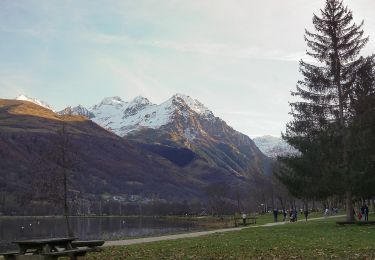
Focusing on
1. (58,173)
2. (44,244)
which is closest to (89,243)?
(44,244)

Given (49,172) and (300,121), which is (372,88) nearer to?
(300,121)

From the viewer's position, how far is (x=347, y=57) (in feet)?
143

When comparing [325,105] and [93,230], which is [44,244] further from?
[93,230]

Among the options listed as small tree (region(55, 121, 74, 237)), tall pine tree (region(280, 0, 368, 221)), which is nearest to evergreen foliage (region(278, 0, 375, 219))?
tall pine tree (region(280, 0, 368, 221))

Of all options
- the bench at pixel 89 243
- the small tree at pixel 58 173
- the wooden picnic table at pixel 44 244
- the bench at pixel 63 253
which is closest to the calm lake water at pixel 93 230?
the small tree at pixel 58 173

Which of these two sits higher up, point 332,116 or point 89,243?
point 332,116

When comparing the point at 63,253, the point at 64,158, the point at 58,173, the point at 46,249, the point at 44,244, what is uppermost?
the point at 64,158

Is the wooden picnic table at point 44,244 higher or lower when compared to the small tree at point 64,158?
lower

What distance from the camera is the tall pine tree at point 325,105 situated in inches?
1636

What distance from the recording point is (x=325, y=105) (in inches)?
1725

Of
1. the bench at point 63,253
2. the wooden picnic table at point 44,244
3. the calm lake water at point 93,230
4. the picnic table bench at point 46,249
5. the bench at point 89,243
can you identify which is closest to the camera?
the bench at point 63,253

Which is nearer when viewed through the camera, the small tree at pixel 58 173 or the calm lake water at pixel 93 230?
the small tree at pixel 58 173

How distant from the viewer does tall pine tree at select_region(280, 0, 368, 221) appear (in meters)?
41.6

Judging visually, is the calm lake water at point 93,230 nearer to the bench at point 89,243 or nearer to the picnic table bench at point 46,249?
the bench at point 89,243
